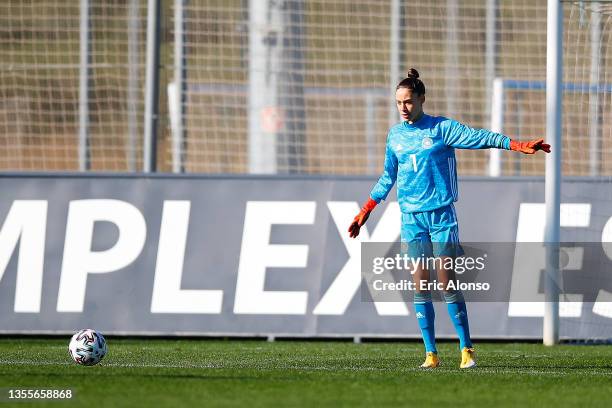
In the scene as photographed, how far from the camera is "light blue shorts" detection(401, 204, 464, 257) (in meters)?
8.52

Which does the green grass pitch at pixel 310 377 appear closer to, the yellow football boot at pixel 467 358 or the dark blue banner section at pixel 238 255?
the yellow football boot at pixel 467 358

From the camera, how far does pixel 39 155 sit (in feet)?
61.5

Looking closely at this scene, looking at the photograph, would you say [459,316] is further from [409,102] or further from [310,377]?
[409,102]

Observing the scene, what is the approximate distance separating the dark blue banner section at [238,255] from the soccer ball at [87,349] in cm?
331

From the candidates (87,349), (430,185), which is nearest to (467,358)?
(430,185)

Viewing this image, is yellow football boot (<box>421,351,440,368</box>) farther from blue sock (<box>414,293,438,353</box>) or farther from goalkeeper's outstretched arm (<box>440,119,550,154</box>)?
goalkeeper's outstretched arm (<box>440,119,550,154</box>)

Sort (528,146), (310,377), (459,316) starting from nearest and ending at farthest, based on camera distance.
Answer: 1. (310,377)
2. (528,146)
3. (459,316)

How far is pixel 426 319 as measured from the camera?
28.4ft

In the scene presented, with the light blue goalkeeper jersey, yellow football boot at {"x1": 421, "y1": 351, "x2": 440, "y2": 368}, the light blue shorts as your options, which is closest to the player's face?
the light blue goalkeeper jersey

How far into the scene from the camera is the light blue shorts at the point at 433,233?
8516 mm

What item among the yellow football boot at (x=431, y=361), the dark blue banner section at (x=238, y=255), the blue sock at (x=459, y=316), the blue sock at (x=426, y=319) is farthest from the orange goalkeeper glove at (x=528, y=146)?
the dark blue banner section at (x=238, y=255)

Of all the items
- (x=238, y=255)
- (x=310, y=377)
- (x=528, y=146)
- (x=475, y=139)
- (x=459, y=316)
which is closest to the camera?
(x=310, y=377)

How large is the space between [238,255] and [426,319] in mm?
3458

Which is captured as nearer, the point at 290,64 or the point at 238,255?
the point at 238,255
